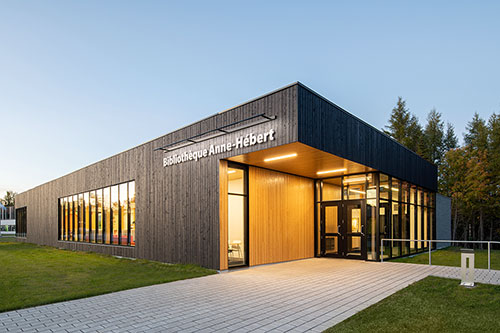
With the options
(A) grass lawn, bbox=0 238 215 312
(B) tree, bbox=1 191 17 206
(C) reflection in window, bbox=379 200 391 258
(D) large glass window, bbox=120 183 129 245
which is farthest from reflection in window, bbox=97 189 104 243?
(B) tree, bbox=1 191 17 206

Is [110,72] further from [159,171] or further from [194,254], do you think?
[194,254]

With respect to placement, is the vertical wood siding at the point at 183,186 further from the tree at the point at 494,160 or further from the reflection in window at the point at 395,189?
the tree at the point at 494,160

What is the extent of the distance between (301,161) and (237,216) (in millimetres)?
2505

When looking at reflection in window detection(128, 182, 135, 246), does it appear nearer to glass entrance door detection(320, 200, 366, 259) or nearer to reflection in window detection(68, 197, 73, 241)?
glass entrance door detection(320, 200, 366, 259)

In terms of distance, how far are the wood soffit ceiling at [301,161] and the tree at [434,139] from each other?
28.6 meters

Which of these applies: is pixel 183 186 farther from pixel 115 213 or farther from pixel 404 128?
pixel 404 128

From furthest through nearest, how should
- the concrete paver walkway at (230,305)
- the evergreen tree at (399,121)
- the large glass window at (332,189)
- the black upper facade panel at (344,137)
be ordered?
the evergreen tree at (399,121)
the large glass window at (332,189)
the black upper facade panel at (344,137)
the concrete paver walkway at (230,305)

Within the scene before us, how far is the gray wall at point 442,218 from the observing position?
62.3 feet

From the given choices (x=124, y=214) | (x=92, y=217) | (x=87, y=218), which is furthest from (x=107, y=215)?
(x=87, y=218)

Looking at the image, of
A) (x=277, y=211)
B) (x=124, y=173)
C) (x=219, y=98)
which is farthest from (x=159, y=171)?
(x=219, y=98)

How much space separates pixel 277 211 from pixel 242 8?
1195cm

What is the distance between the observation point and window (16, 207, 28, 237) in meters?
28.2

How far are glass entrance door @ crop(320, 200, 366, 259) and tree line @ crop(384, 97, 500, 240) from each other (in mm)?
15425

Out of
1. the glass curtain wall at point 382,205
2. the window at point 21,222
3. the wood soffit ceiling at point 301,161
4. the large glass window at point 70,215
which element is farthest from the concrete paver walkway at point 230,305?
the window at point 21,222
